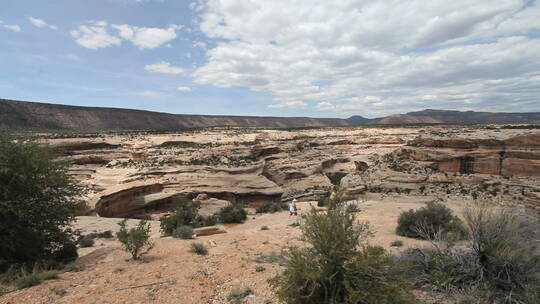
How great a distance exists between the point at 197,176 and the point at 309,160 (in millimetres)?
12890

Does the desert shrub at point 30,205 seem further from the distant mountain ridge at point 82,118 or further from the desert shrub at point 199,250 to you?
the distant mountain ridge at point 82,118

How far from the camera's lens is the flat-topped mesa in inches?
741

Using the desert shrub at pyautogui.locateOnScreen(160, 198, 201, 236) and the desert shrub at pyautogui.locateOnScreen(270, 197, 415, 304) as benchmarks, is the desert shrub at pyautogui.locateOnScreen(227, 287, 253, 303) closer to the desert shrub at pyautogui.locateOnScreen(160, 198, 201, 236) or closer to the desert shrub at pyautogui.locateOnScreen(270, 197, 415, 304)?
the desert shrub at pyautogui.locateOnScreen(270, 197, 415, 304)

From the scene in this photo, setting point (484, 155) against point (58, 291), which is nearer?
point (58, 291)

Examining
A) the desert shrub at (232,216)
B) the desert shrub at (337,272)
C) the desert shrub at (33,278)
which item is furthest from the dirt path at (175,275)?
the desert shrub at (232,216)

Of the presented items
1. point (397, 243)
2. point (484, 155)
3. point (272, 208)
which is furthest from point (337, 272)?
point (484, 155)

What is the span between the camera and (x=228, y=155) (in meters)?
27.6

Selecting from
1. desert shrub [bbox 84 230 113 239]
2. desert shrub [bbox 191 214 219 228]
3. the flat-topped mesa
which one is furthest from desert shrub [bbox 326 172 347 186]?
desert shrub [bbox 84 230 113 239]

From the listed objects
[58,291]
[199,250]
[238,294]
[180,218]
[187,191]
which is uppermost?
[58,291]

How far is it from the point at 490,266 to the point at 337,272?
3.04 m

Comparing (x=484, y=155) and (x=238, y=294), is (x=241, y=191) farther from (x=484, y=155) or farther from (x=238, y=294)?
(x=484, y=155)

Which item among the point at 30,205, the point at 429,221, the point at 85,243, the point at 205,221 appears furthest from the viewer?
the point at 205,221

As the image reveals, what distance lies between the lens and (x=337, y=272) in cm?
384

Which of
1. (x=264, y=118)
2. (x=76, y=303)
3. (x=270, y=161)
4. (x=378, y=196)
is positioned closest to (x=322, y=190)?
(x=378, y=196)
